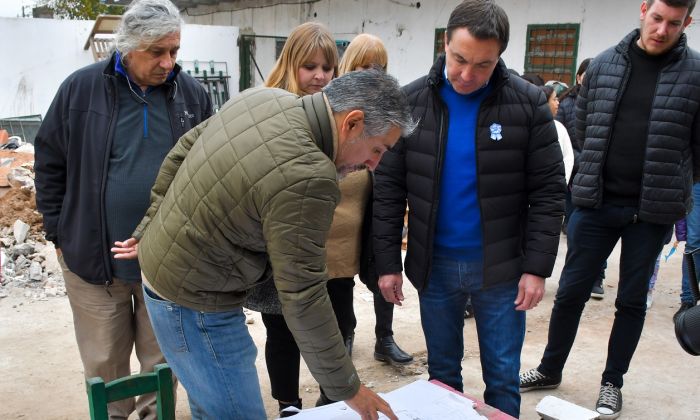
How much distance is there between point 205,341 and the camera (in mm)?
1741

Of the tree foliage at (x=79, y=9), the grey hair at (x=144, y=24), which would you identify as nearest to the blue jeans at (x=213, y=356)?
the grey hair at (x=144, y=24)

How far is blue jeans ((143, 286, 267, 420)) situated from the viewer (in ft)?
5.70

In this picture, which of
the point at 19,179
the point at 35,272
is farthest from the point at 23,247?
the point at 19,179

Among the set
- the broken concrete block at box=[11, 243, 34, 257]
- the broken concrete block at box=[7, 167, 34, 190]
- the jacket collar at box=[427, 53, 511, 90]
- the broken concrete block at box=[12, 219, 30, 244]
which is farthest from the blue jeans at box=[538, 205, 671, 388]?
the broken concrete block at box=[7, 167, 34, 190]

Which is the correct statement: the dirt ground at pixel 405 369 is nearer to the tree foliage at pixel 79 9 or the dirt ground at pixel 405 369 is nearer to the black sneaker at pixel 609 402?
the black sneaker at pixel 609 402

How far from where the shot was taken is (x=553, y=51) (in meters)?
8.76

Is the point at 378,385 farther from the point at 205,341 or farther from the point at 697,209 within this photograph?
the point at 697,209

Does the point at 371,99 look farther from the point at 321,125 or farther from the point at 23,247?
the point at 23,247

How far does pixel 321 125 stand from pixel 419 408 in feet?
3.00

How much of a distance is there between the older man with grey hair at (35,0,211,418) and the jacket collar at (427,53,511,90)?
954 mm

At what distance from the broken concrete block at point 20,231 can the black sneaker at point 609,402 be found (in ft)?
15.7

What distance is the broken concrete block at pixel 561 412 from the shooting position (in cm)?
188

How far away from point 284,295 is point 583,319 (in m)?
3.46

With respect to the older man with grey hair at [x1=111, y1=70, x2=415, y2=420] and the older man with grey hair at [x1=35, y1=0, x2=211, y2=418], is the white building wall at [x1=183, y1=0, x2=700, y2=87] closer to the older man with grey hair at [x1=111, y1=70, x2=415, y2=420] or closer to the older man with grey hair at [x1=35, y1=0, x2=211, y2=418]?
the older man with grey hair at [x1=35, y1=0, x2=211, y2=418]
